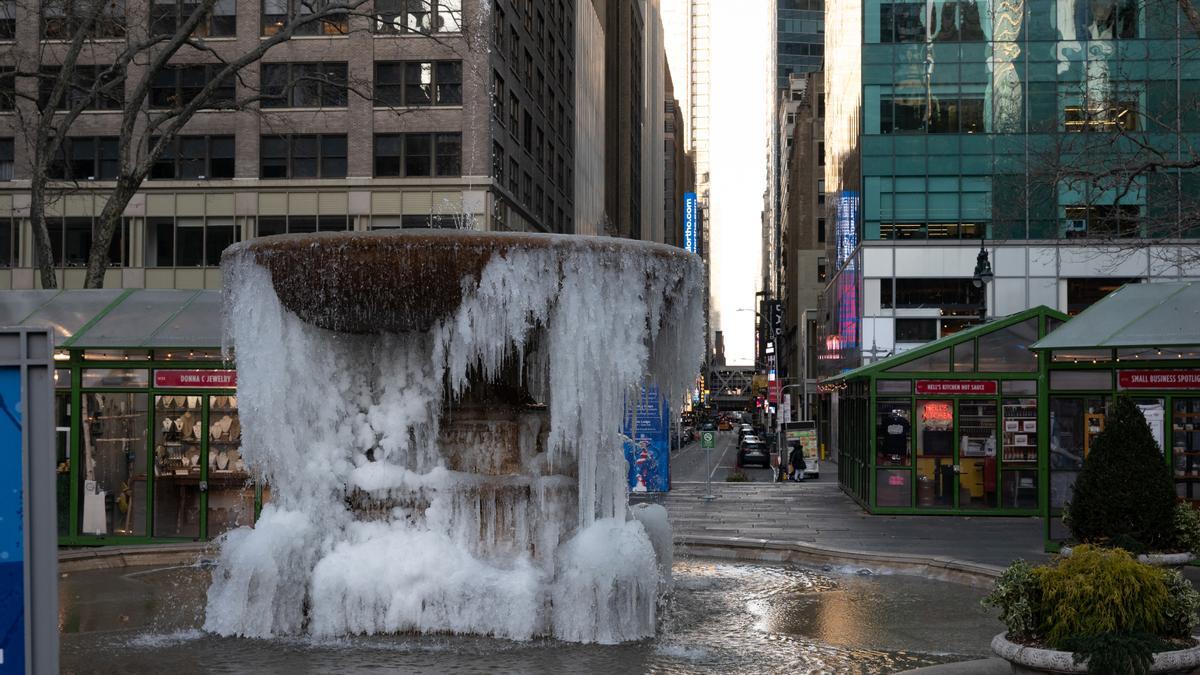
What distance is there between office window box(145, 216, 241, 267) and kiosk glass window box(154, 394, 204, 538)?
33.7 m

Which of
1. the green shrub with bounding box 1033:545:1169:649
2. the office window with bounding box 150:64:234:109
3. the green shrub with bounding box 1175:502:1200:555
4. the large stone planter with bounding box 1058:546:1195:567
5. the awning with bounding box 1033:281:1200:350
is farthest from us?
the office window with bounding box 150:64:234:109

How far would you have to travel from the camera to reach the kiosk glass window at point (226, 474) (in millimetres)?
20234

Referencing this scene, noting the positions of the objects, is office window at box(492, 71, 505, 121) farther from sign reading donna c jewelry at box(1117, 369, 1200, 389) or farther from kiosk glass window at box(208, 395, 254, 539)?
sign reading donna c jewelry at box(1117, 369, 1200, 389)

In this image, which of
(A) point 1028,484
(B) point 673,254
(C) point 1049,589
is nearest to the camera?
(C) point 1049,589

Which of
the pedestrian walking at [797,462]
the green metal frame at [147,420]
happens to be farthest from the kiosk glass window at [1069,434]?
the pedestrian walking at [797,462]

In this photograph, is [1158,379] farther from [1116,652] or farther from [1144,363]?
[1116,652]

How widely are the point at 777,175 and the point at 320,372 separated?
6159 inches

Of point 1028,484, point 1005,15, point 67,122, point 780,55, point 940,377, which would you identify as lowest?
point 1028,484

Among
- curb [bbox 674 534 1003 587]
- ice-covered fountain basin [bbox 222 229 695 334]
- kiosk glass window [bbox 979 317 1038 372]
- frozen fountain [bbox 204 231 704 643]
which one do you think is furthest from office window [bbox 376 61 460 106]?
ice-covered fountain basin [bbox 222 229 695 334]

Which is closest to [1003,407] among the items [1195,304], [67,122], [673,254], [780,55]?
[1195,304]

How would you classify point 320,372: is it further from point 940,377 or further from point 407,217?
point 407,217

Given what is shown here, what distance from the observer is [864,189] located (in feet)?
177

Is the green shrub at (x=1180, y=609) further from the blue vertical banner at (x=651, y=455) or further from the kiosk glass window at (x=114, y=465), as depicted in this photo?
the blue vertical banner at (x=651, y=455)

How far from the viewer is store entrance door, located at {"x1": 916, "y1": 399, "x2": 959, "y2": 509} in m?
29.2
